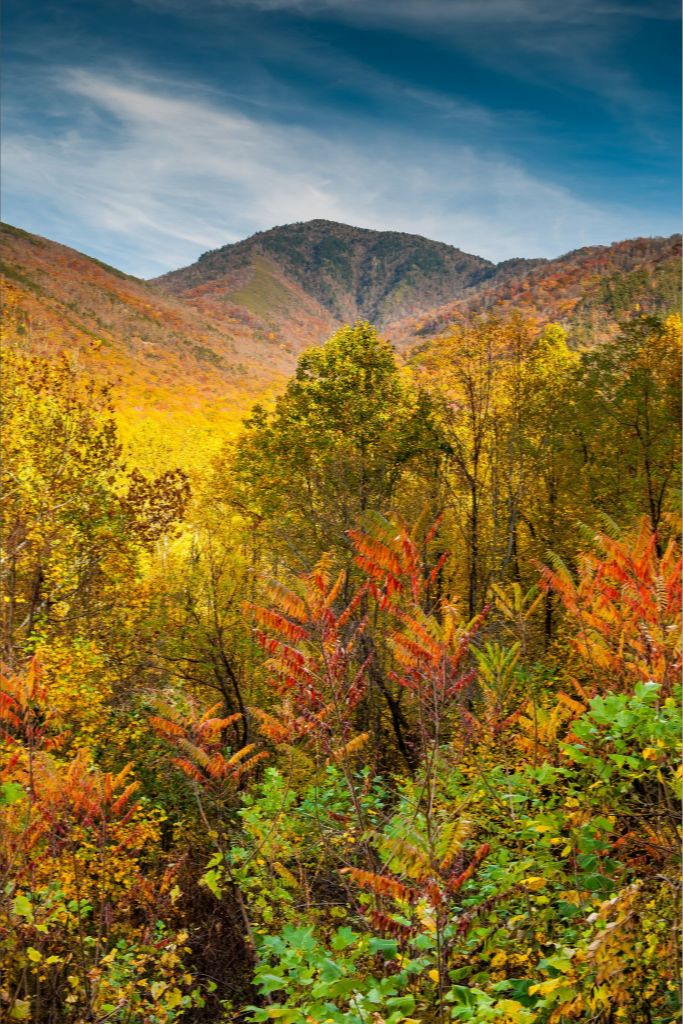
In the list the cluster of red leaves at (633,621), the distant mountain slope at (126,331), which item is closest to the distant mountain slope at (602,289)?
→ the cluster of red leaves at (633,621)

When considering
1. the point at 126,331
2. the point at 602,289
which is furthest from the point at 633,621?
the point at 126,331

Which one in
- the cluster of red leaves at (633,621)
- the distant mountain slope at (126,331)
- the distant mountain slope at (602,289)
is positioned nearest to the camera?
the cluster of red leaves at (633,621)

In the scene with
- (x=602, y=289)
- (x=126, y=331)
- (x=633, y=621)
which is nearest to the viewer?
(x=633, y=621)

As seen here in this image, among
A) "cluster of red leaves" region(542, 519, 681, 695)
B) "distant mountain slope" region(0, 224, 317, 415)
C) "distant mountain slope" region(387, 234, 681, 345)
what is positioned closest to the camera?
"cluster of red leaves" region(542, 519, 681, 695)

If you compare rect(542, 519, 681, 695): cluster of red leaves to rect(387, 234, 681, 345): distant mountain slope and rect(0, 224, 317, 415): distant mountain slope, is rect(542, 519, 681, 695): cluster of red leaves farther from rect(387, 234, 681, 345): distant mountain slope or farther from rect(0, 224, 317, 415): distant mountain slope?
rect(0, 224, 317, 415): distant mountain slope

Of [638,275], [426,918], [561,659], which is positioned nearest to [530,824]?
[426,918]

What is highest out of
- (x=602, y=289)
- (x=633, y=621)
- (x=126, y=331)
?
(x=602, y=289)

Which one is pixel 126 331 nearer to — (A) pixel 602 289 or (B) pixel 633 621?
(A) pixel 602 289

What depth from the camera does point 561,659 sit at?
1812 cm

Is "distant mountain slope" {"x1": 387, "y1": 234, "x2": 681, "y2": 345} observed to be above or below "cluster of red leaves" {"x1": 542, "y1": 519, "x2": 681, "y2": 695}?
above

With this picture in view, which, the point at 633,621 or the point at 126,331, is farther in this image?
the point at 126,331

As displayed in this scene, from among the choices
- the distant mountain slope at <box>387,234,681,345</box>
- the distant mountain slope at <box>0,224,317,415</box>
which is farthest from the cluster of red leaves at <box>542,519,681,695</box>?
the distant mountain slope at <box>0,224,317,415</box>

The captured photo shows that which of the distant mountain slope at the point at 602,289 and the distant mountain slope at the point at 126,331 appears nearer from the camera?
the distant mountain slope at the point at 602,289

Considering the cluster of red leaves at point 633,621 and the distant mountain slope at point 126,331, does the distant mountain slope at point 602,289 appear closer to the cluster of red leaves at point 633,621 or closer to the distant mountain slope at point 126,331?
the cluster of red leaves at point 633,621
